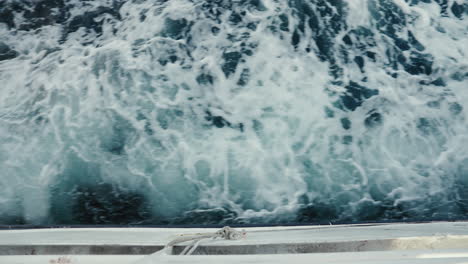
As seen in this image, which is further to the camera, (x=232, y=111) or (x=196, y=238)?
(x=232, y=111)

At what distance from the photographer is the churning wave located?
273 cm

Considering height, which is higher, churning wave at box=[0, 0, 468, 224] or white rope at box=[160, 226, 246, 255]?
white rope at box=[160, 226, 246, 255]

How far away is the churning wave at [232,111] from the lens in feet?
8.97

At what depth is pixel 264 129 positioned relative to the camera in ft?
10.1

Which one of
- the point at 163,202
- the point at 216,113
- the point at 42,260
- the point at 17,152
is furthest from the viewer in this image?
the point at 216,113

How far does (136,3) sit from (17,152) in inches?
69.0

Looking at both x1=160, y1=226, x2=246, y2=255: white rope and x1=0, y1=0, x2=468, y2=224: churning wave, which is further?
x1=0, y1=0, x2=468, y2=224: churning wave

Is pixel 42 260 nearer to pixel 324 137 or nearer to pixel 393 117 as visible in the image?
pixel 324 137

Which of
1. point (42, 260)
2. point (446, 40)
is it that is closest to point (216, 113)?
point (42, 260)

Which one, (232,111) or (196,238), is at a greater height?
(196,238)

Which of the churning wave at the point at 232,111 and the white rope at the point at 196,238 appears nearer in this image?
the white rope at the point at 196,238

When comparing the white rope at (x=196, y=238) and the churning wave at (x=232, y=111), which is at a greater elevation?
the white rope at (x=196, y=238)

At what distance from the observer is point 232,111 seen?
318 centimetres

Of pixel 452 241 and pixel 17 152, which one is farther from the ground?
pixel 452 241
